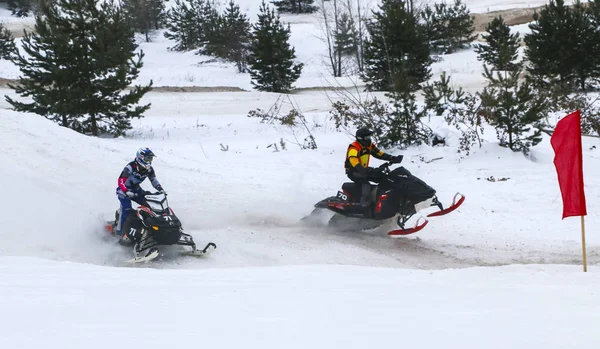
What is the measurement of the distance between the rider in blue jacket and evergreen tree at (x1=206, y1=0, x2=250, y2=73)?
36440mm

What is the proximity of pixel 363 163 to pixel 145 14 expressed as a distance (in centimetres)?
5701

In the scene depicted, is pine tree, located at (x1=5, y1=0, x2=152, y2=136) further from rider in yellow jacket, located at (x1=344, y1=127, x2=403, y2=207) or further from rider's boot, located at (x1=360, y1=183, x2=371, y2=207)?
rider's boot, located at (x1=360, y1=183, x2=371, y2=207)

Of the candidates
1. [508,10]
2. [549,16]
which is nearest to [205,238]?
[549,16]

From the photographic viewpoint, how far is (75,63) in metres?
20.6

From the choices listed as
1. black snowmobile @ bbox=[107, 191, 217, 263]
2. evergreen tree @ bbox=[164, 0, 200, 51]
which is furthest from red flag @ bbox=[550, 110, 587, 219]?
evergreen tree @ bbox=[164, 0, 200, 51]

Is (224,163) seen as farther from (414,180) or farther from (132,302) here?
(132,302)

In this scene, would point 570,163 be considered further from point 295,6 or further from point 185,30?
point 295,6

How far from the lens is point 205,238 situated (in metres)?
10.1

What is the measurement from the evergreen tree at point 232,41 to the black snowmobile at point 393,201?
3611 cm

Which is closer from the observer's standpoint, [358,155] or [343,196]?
[358,155]

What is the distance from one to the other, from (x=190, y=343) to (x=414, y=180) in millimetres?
6462

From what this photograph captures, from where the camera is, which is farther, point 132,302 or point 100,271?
point 100,271

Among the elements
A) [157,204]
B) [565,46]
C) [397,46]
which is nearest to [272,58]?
[397,46]

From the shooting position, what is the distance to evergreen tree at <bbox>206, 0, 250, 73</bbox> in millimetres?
46344
